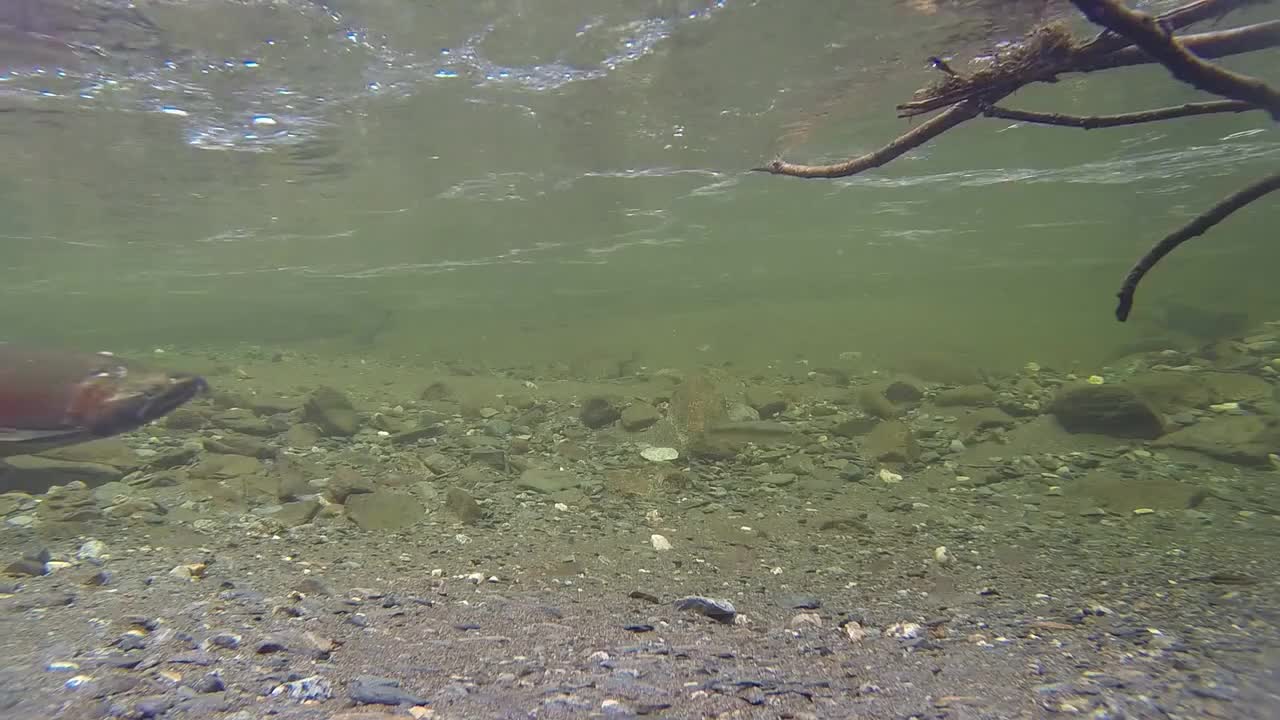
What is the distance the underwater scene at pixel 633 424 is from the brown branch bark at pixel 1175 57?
22 mm

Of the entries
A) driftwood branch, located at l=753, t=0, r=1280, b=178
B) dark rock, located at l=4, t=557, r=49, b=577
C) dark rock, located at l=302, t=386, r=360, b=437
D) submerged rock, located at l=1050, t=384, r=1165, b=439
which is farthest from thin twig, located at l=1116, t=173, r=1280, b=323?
dark rock, located at l=302, t=386, r=360, b=437

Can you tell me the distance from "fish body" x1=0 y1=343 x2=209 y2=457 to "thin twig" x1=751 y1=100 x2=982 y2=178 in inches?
234

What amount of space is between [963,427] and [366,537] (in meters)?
7.62

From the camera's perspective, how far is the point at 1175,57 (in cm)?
240

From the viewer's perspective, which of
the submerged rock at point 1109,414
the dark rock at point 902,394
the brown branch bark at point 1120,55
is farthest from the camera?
the dark rock at point 902,394

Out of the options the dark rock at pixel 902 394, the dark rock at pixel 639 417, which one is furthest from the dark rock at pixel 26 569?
the dark rock at pixel 902 394

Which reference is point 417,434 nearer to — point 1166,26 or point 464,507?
point 464,507

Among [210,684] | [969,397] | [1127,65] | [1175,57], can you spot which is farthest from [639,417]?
[1175,57]

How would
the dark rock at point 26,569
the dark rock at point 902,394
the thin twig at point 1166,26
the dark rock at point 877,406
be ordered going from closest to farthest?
the thin twig at point 1166,26, the dark rock at point 26,569, the dark rock at point 877,406, the dark rock at point 902,394

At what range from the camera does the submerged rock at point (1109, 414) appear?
23.4 feet

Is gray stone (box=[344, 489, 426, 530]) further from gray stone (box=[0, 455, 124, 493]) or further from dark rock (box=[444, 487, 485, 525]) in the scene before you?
gray stone (box=[0, 455, 124, 493])

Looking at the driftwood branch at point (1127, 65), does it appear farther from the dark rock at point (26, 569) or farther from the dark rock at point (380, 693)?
the dark rock at point (26, 569)

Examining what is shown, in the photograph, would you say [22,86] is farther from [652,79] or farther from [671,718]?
[671,718]

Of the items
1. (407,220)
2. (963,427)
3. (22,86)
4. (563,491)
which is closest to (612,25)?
(563,491)
